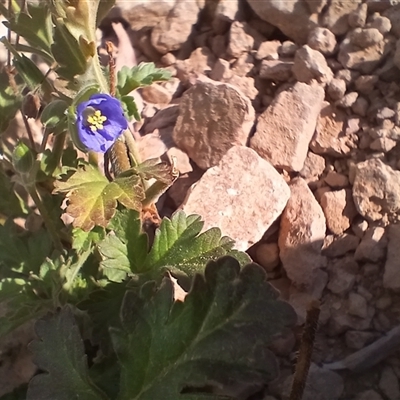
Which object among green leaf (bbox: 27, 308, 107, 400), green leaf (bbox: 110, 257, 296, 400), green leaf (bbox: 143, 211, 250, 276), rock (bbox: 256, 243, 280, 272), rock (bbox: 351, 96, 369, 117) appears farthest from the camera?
rock (bbox: 351, 96, 369, 117)

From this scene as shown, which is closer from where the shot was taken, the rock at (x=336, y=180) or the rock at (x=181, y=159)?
the rock at (x=336, y=180)

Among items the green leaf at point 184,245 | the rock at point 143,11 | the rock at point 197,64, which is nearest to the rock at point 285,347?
the green leaf at point 184,245

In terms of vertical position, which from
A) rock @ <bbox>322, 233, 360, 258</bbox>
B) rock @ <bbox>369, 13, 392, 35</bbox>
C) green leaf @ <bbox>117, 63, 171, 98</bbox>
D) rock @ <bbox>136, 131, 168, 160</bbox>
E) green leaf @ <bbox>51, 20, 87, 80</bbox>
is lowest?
rock @ <bbox>322, 233, 360, 258</bbox>

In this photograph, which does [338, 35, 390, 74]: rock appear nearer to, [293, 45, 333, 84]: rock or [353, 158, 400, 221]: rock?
[293, 45, 333, 84]: rock

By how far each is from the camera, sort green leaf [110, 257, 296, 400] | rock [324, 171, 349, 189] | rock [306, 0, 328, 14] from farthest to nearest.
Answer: rock [306, 0, 328, 14] < rock [324, 171, 349, 189] < green leaf [110, 257, 296, 400]

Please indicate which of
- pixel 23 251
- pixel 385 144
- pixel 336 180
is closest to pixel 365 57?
pixel 385 144

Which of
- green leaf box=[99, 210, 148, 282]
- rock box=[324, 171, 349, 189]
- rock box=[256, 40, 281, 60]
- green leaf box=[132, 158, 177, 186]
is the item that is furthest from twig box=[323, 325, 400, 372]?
rock box=[256, 40, 281, 60]

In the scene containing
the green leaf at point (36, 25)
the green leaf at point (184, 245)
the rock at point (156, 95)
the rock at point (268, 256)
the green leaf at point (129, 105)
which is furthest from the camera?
the rock at point (156, 95)

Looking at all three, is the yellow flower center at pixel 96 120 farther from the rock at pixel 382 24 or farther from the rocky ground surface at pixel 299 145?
the rock at pixel 382 24
